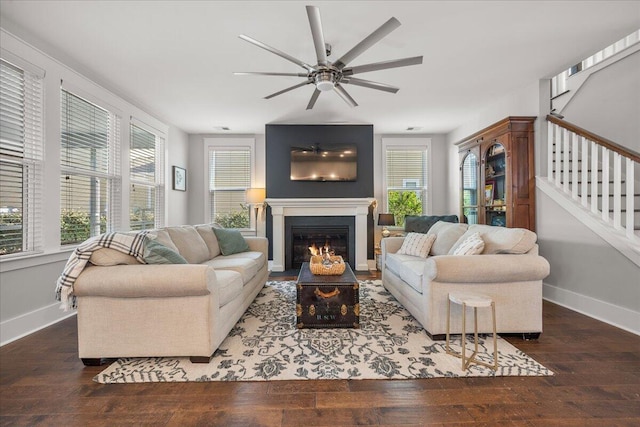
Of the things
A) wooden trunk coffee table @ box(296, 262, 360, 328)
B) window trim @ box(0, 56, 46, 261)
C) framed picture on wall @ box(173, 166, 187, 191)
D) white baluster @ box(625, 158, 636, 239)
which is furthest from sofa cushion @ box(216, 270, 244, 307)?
white baluster @ box(625, 158, 636, 239)

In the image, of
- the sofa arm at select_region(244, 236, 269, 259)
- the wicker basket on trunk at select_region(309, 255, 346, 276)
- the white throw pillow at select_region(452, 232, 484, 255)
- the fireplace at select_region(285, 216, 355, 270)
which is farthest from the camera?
the fireplace at select_region(285, 216, 355, 270)

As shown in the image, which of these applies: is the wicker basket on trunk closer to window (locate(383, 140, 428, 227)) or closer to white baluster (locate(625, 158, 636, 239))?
white baluster (locate(625, 158, 636, 239))

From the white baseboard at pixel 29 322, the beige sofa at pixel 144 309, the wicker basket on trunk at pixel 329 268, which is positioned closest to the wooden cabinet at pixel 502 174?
the wicker basket on trunk at pixel 329 268

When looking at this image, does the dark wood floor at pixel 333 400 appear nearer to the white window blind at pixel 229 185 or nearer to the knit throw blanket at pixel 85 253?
the knit throw blanket at pixel 85 253

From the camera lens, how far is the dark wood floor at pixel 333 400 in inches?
58.0

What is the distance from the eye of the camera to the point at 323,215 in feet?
17.4

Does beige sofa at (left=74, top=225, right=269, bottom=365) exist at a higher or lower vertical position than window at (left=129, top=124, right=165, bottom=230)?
lower

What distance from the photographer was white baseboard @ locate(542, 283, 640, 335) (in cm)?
254

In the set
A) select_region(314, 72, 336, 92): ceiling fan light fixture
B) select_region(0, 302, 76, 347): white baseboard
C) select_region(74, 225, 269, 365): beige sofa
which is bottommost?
select_region(0, 302, 76, 347): white baseboard

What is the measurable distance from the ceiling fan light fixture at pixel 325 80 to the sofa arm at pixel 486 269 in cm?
170

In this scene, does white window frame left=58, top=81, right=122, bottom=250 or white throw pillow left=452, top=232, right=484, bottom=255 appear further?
white window frame left=58, top=81, right=122, bottom=250

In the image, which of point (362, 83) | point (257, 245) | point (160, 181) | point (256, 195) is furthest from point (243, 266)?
point (160, 181)

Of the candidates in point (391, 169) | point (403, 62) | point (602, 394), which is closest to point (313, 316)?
point (602, 394)

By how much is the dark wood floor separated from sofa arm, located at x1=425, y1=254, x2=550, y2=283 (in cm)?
59
